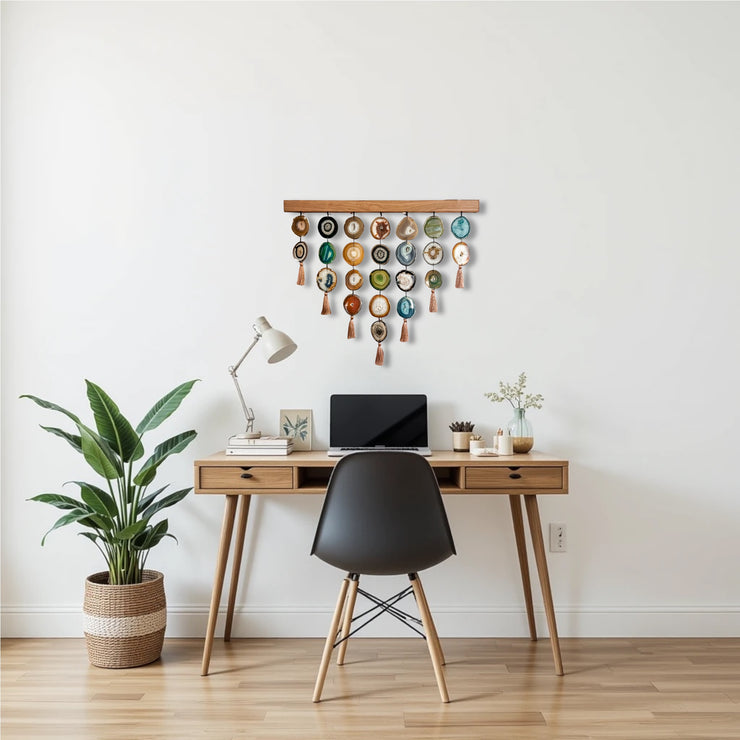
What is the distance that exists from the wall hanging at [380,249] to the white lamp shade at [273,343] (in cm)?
30

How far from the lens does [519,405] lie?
9.72 feet

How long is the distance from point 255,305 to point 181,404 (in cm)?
52

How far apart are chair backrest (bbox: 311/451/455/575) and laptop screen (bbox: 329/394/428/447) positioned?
0.64m

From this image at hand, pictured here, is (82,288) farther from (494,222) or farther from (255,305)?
(494,222)

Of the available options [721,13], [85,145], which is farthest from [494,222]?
[85,145]

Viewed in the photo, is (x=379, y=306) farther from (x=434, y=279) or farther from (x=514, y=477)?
(x=514, y=477)

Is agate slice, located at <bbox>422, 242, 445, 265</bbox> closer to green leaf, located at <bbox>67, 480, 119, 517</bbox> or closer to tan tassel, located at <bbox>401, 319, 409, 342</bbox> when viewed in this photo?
tan tassel, located at <bbox>401, 319, 409, 342</bbox>

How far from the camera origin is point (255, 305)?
121 inches

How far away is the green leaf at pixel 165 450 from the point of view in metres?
2.76

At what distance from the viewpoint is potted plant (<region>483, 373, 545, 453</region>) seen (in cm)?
281

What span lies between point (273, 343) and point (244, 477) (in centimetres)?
53

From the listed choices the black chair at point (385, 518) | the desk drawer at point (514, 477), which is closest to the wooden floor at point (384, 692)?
the black chair at point (385, 518)

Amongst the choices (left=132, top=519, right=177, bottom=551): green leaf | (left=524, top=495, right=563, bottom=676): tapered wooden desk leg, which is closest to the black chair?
(left=524, top=495, right=563, bottom=676): tapered wooden desk leg

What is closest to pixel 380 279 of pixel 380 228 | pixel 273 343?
pixel 380 228
